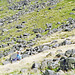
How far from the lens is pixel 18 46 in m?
46.4

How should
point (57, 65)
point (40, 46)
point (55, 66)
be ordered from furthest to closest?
point (40, 46) < point (57, 65) < point (55, 66)

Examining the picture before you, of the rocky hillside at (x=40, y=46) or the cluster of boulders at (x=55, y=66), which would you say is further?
the rocky hillside at (x=40, y=46)

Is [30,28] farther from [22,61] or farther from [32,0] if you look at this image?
[32,0]

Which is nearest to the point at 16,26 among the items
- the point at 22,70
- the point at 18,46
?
the point at 18,46

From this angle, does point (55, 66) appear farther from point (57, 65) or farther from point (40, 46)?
point (40, 46)

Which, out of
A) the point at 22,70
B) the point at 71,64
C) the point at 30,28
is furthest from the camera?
the point at 30,28

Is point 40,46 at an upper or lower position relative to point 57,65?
lower

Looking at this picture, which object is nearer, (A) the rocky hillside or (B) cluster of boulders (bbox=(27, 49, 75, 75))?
(B) cluster of boulders (bbox=(27, 49, 75, 75))

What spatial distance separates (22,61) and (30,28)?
30497 mm

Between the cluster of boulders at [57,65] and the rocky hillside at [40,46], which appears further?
the rocky hillside at [40,46]

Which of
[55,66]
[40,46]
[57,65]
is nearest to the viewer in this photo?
[55,66]

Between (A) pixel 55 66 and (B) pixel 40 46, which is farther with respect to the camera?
(B) pixel 40 46

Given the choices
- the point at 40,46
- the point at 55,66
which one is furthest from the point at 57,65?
the point at 40,46

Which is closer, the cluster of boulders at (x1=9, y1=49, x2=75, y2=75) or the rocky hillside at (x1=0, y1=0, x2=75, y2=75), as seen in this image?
the cluster of boulders at (x1=9, y1=49, x2=75, y2=75)
